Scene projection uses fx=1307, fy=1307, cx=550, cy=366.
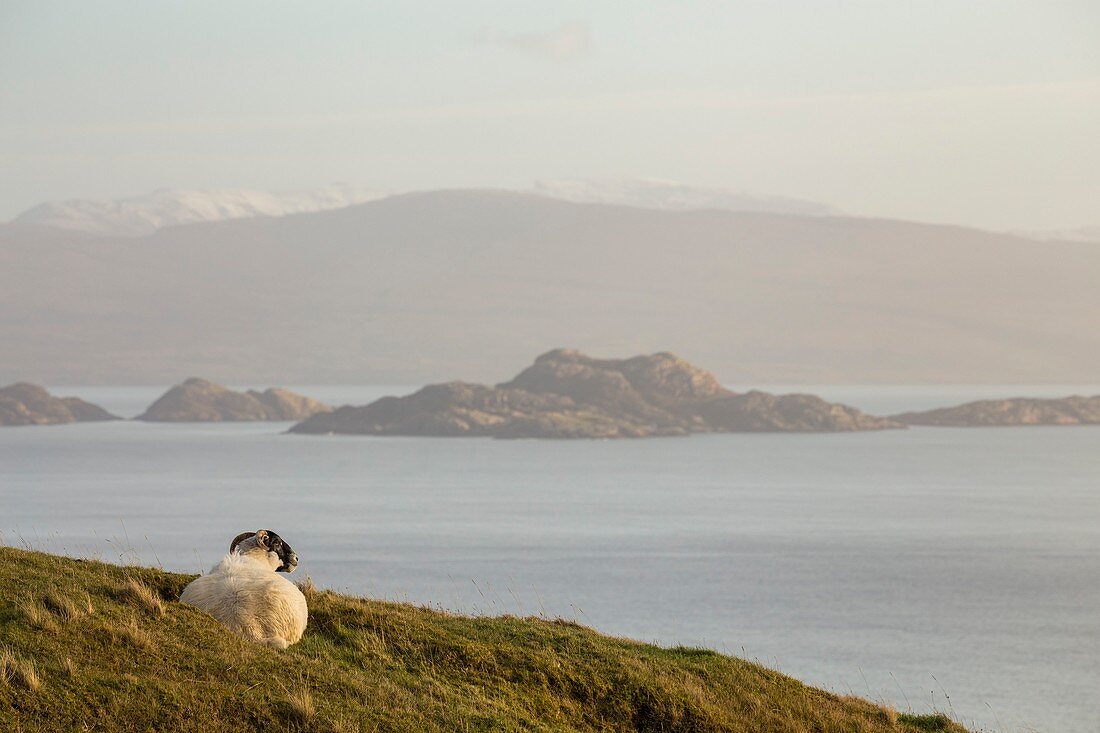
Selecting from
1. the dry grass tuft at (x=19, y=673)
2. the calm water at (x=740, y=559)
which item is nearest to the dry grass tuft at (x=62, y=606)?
the dry grass tuft at (x=19, y=673)

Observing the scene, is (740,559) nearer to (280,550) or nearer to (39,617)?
(280,550)

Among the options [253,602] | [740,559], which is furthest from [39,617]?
[740,559]

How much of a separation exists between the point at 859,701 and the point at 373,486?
179 m

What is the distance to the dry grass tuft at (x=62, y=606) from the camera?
46.6 feet

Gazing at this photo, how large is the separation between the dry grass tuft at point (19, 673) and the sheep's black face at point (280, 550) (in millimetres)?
5309

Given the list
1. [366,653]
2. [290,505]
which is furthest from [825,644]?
[290,505]

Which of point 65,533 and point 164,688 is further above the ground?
point 164,688

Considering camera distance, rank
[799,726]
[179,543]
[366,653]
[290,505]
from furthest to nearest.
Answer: [290,505], [179,543], [799,726], [366,653]

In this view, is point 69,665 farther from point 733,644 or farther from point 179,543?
point 179,543

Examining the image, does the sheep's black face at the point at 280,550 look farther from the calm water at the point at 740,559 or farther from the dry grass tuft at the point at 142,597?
the calm water at the point at 740,559

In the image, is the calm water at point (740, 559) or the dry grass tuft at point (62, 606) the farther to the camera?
the calm water at point (740, 559)

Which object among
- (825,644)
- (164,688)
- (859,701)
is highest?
(164,688)

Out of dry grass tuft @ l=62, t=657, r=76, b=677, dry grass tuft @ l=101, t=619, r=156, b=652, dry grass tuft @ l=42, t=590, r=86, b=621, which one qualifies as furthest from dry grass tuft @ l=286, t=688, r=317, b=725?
dry grass tuft @ l=42, t=590, r=86, b=621

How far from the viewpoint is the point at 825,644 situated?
291ft
